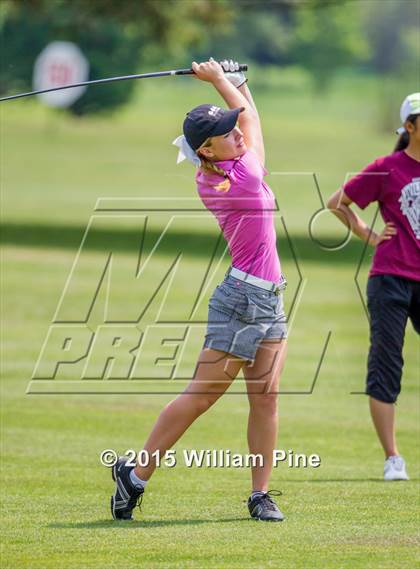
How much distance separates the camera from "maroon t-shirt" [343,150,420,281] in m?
8.16

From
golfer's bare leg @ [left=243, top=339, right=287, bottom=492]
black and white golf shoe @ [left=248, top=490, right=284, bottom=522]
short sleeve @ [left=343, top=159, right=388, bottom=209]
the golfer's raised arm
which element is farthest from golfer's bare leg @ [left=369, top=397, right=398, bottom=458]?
the golfer's raised arm

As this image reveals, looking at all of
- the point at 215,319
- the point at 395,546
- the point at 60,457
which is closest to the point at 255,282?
the point at 215,319

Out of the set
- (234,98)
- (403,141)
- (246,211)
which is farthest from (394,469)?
(234,98)

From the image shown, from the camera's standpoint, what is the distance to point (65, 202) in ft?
140

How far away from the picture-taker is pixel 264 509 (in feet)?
22.3

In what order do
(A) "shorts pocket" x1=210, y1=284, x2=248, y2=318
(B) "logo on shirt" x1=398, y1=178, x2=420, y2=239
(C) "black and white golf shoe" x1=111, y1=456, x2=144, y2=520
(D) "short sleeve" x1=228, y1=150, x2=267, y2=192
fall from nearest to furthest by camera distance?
(D) "short sleeve" x1=228, y1=150, x2=267, y2=192 < (A) "shorts pocket" x1=210, y1=284, x2=248, y2=318 < (C) "black and white golf shoe" x1=111, y1=456, x2=144, y2=520 < (B) "logo on shirt" x1=398, y1=178, x2=420, y2=239

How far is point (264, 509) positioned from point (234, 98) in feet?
6.80

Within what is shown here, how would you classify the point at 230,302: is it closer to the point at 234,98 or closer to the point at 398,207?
the point at 234,98

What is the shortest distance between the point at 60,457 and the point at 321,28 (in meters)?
61.5

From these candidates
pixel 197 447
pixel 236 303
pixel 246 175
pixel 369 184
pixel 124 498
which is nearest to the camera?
pixel 246 175

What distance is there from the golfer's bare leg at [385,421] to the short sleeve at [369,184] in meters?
1.22

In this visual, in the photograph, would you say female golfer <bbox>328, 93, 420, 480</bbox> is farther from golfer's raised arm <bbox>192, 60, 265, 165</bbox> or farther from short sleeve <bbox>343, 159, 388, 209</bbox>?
golfer's raised arm <bbox>192, 60, 265, 165</bbox>

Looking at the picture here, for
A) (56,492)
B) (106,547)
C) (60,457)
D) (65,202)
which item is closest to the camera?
(106,547)

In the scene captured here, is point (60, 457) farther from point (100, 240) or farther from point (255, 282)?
point (100, 240)
